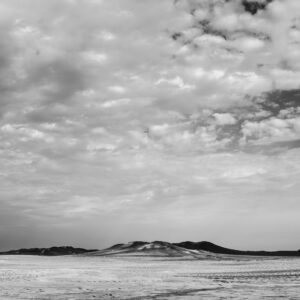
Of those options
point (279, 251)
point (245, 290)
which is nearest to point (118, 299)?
point (245, 290)

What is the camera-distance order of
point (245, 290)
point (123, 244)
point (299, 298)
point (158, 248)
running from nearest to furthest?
point (299, 298)
point (245, 290)
point (158, 248)
point (123, 244)

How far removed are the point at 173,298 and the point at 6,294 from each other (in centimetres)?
766

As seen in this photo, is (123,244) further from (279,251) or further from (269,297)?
(269,297)

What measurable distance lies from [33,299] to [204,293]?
7.71m

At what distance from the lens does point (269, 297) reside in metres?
18.4

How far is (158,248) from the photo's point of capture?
14950cm

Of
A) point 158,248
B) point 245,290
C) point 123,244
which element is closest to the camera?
point 245,290

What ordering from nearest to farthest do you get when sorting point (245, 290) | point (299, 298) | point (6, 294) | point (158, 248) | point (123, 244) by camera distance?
point (299, 298)
point (6, 294)
point (245, 290)
point (158, 248)
point (123, 244)

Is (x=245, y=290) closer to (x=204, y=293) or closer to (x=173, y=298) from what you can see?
(x=204, y=293)

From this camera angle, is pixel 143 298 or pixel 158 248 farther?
pixel 158 248

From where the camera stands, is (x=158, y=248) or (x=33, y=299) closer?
(x=33, y=299)

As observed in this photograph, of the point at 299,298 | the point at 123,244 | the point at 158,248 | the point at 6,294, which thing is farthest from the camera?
the point at 123,244

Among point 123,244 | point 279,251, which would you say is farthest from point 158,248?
point 279,251

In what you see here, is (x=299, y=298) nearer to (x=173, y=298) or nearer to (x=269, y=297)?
(x=269, y=297)
